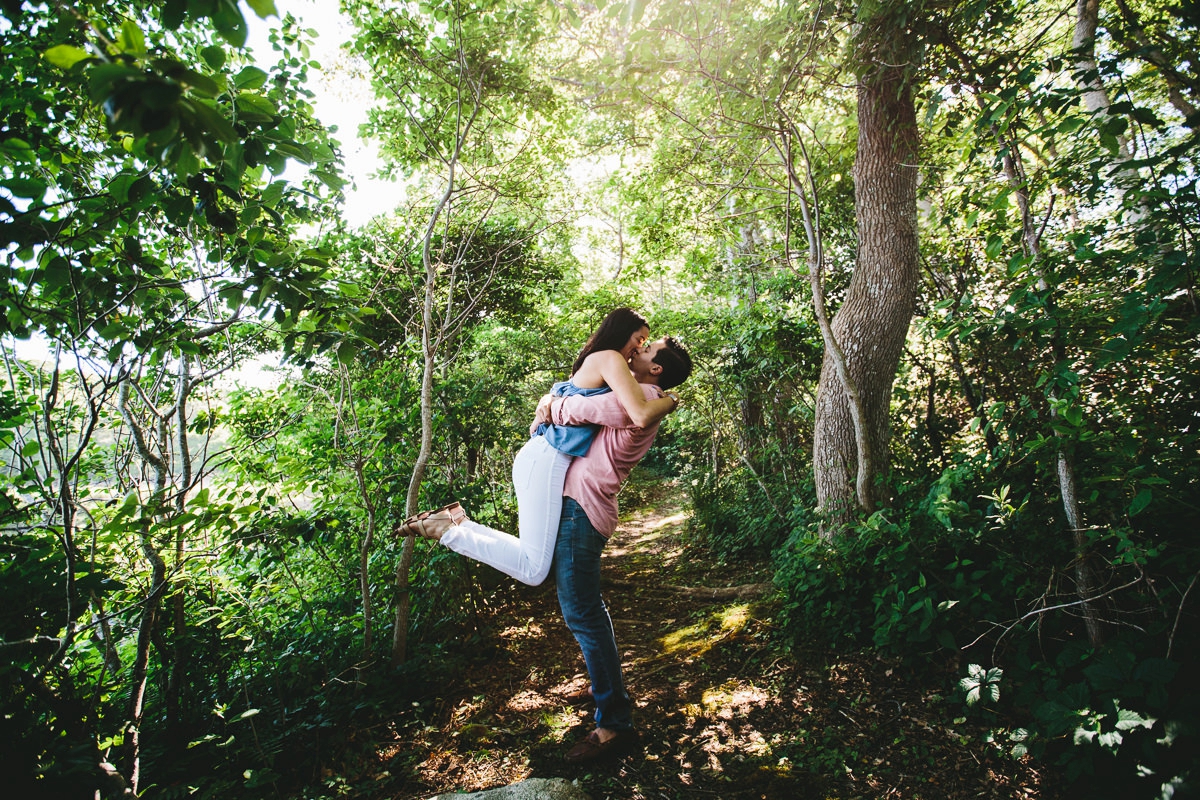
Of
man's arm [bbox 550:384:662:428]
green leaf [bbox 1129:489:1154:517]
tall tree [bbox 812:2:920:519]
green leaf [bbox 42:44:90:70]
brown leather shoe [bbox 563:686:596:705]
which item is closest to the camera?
green leaf [bbox 42:44:90:70]

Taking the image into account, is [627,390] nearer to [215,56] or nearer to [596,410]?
[596,410]

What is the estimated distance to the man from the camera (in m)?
2.15

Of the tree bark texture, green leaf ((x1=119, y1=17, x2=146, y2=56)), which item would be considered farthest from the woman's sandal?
the tree bark texture

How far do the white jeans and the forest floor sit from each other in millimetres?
893

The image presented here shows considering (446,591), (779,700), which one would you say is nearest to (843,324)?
(779,700)

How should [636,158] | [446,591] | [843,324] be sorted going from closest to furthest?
[446,591] < [843,324] < [636,158]

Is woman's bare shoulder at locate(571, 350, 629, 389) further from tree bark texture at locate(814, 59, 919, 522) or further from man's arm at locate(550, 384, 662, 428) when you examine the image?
tree bark texture at locate(814, 59, 919, 522)

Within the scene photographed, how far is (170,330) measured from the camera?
6.04ft

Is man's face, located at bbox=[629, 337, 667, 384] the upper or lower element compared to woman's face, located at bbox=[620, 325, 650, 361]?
lower

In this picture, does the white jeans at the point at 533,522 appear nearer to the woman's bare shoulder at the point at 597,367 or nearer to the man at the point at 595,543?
the man at the point at 595,543

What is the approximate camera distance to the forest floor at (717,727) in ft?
6.67

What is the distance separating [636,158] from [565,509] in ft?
16.7

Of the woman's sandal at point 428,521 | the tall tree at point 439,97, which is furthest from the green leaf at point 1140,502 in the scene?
the tall tree at point 439,97

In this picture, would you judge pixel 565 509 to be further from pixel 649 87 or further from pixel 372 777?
pixel 649 87
